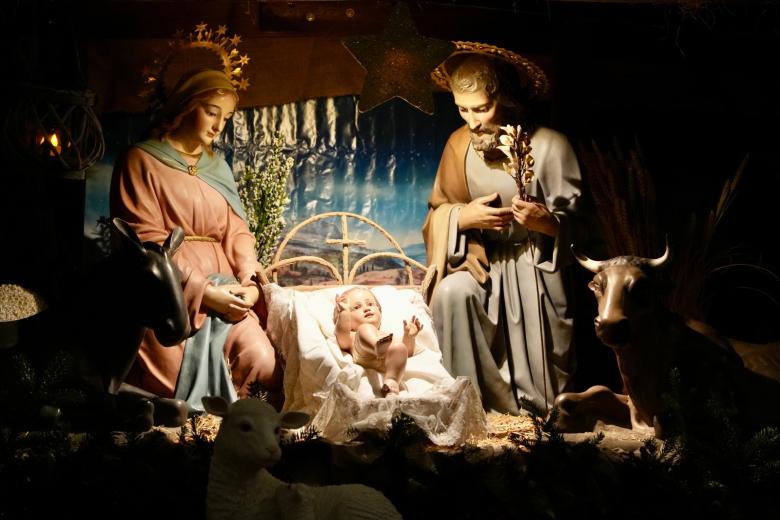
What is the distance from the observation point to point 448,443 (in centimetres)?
444

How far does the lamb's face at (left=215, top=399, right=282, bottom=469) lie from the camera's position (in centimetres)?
295

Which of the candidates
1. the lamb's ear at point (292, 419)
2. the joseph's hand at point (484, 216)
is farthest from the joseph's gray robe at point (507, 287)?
the lamb's ear at point (292, 419)

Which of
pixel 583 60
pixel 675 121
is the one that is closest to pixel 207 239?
pixel 583 60

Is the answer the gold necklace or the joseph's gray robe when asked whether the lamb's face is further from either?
the gold necklace

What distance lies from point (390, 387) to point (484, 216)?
1154 mm

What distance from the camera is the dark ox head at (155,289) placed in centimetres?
425

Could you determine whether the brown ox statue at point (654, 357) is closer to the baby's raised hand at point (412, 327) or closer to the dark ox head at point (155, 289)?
the baby's raised hand at point (412, 327)

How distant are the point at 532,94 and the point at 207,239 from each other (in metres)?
1.96

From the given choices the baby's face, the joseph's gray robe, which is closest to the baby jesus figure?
the baby's face

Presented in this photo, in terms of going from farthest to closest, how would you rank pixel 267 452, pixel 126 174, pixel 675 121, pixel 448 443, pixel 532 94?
pixel 675 121 < pixel 532 94 < pixel 126 174 < pixel 448 443 < pixel 267 452

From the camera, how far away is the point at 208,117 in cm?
532

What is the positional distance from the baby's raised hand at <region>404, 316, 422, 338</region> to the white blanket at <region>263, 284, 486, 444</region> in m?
0.10

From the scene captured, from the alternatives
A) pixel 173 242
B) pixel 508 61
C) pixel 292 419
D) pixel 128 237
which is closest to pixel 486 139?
pixel 508 61

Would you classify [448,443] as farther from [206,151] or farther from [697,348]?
[206,151]
